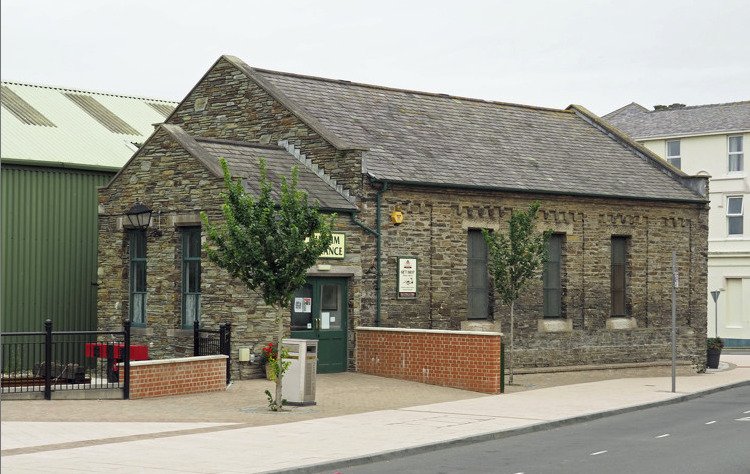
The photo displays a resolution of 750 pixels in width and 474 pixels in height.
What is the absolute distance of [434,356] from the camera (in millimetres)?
25703

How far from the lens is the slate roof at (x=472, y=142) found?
2952 cm

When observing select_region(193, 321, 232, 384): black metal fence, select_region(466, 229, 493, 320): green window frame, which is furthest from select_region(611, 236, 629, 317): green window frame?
select_region(193, 321, 232, 384): black metal fence

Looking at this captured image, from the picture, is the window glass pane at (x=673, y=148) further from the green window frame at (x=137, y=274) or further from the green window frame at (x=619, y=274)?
the green window frame at (x=137, y=274)

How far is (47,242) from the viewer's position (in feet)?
101

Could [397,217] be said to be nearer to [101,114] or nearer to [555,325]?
[555,325]

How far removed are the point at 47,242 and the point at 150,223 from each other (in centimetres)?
477

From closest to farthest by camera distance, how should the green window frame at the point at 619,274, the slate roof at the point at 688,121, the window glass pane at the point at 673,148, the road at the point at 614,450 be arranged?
the road at the point at 614,450, the green window frame at the point at 619,274, the slate roof at the point at 688,121, the window glass pane at the point at 673,148

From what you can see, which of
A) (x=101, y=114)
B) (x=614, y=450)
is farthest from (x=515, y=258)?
(x=101, y=114)

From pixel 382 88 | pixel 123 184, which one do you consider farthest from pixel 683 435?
pixel 382 88

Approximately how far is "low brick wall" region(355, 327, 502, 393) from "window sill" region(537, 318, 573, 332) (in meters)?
6.01

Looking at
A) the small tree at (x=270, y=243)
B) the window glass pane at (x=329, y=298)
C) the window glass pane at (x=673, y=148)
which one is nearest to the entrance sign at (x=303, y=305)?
the window glass pane at (x=329, y=298)

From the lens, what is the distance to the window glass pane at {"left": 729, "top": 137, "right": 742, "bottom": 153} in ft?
196

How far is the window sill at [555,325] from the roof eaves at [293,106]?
7053mm

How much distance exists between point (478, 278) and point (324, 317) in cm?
502
